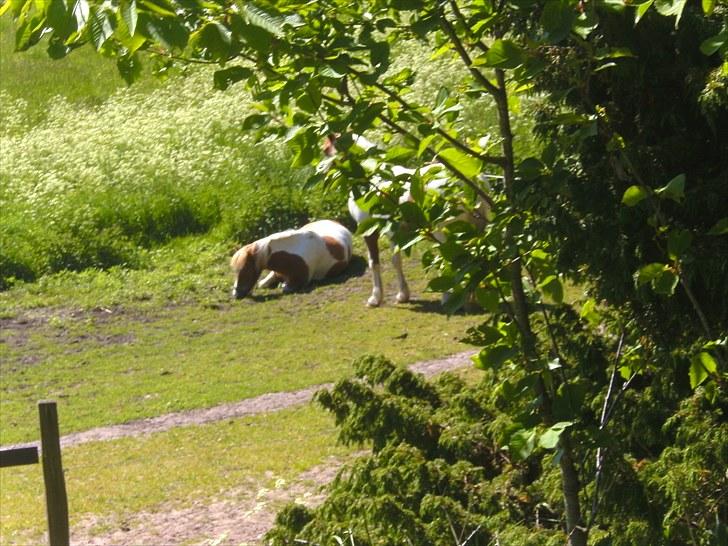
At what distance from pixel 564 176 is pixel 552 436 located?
726 mm

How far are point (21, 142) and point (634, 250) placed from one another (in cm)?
2282

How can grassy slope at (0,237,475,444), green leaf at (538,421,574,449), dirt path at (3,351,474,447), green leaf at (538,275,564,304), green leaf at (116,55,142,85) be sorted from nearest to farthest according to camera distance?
green leaf at (538,421,574,449), green leaf at (116,55,142,85), green leaf at (538,275,564,304), dirt path at (3,351,474,447), grassy slope at (0,237,475,444)

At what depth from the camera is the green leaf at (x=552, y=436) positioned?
3068 mm

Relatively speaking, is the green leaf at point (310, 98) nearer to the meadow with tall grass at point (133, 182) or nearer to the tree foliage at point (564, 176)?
the tree foliage at point (564, 176)

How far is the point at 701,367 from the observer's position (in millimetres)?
3281

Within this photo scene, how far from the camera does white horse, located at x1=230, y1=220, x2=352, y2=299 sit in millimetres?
16938

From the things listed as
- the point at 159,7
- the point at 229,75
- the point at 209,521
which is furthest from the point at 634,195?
the point at 209,521

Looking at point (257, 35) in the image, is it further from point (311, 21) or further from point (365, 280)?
point (365, 280)

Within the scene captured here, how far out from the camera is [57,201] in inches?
856

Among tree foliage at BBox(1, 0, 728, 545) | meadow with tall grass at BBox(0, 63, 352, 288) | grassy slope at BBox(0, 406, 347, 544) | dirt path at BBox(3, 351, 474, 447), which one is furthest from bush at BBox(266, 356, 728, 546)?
meadow with tall grass at BBox(0, 63, 352, 288)

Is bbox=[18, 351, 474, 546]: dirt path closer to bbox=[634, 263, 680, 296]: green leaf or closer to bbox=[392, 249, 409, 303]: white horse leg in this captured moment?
bbox=[634, 263, 680, 296]: green leaf

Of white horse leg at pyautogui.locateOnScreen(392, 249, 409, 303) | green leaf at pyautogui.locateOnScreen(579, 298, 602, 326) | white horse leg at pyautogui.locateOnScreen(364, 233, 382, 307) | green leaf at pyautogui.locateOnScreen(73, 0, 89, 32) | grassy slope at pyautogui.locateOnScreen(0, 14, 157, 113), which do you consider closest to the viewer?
green leaf at pyautogui.locateOnScreen(73, 0, 89, 32)

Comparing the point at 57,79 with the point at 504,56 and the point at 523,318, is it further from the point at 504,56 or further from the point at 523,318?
the point at 504,56

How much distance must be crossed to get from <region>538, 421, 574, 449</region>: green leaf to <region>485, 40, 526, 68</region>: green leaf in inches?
37.0
